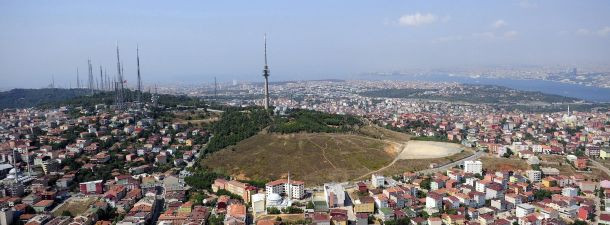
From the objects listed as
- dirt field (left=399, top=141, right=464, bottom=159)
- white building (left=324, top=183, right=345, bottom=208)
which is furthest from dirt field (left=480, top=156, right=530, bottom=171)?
white building (left=324, top=183, right=345, bottom=208)

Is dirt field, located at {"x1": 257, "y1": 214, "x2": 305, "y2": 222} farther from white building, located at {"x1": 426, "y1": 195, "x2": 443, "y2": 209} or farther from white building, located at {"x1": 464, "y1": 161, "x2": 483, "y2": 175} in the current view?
white building, located at {"x1": 464, "y1": 161, "x2": 483, "y2": 175}

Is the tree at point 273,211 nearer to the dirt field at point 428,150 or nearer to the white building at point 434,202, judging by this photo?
the white building at point 434,202

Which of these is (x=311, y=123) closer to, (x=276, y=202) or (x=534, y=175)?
(x=276, y=202)

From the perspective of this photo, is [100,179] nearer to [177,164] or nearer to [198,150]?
[177,164]

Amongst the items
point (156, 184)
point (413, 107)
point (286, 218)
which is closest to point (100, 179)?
point (156, 184)

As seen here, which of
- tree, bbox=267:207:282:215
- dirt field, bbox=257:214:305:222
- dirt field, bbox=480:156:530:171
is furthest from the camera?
dirt field, bbox=480:156:530:171
